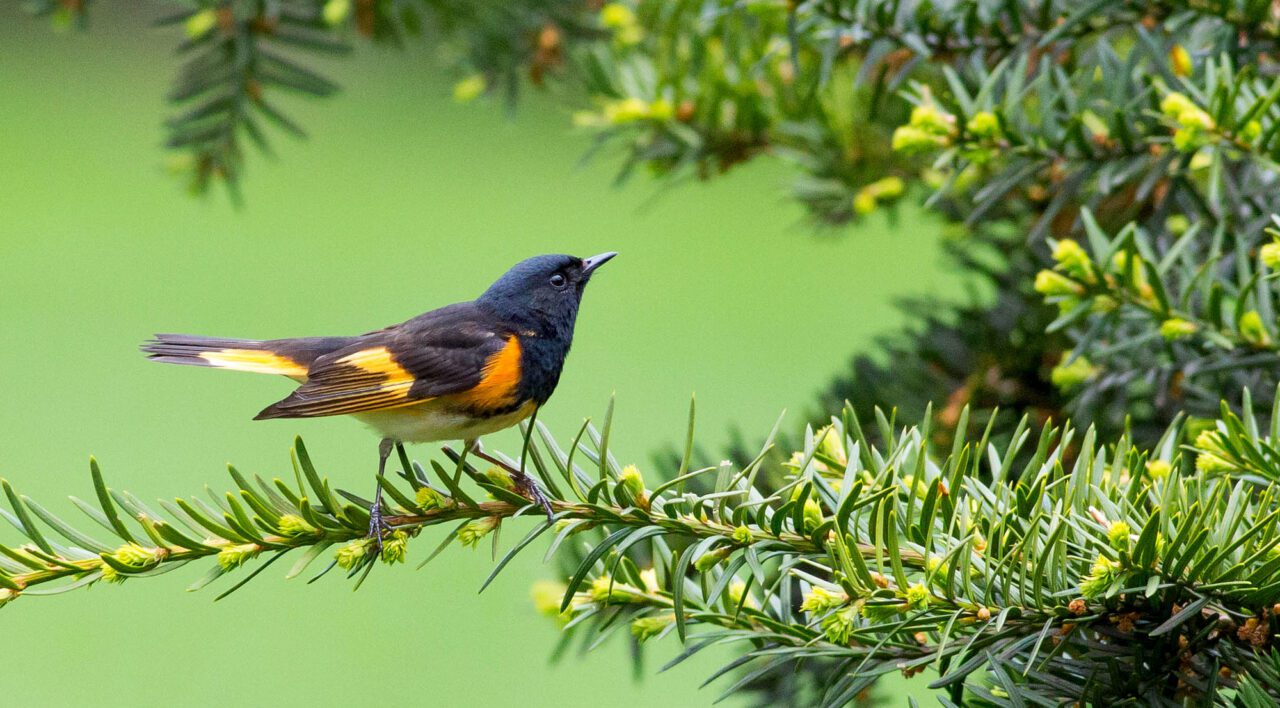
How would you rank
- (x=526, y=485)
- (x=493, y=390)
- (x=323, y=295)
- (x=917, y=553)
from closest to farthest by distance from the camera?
1. (x=917, y=553)
2. (x=526, y=485)
3. (x=493, y=390)
4. (x=323, y=295)

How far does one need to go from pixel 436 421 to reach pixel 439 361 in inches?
3.0

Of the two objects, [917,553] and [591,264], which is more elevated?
[591,264]

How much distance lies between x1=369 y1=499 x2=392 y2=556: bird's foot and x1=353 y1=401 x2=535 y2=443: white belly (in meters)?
0.53

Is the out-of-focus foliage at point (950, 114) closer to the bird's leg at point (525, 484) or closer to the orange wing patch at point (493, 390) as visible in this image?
the orange wing patch at point (493, 390)

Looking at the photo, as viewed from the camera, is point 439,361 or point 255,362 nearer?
point 439,361

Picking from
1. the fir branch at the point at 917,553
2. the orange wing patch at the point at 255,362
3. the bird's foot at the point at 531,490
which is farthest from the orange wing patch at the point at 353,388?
the fir branch at the point at 917,553

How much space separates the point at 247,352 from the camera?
5.64 ft

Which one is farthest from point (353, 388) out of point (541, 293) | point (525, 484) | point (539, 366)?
point (525, 484)

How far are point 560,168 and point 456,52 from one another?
18.3 ft

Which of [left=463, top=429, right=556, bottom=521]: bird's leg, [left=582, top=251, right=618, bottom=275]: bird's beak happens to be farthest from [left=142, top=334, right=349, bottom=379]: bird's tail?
[left=463, top=429, right=556, bottom=521]: bird's leg

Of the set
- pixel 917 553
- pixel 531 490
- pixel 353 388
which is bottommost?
pixel 917 553

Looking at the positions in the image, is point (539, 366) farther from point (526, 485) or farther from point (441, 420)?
point (526, 485)

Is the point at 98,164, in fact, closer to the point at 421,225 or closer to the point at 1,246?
the point at 1,246

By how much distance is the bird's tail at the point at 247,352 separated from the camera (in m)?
1.61
